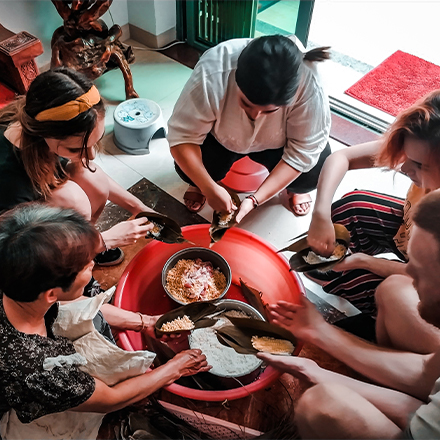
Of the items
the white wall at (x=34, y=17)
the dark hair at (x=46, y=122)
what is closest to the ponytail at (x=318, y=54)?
the dark hair at (x=46, y=122)

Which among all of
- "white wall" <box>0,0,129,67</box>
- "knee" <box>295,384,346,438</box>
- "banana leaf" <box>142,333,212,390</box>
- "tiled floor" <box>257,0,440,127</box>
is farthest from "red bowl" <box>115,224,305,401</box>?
"white wall" <box>0,0,129,67</box>

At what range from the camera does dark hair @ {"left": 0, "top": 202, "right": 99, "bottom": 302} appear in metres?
0.97

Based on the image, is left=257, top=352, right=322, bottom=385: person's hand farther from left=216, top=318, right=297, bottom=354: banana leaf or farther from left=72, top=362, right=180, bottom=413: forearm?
left=72, top=362, right=180, bottom=413: forearm

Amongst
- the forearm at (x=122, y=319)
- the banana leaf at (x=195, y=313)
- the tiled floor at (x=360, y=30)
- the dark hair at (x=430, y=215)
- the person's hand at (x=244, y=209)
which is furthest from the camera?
the tiled floor at (x=360, y=30)

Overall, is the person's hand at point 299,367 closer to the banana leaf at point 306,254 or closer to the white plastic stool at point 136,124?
the banana leaf at point 306,254

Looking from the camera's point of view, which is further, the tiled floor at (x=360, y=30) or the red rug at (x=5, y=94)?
the tiled floor at (x=360, y=30)

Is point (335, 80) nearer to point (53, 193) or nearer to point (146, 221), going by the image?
point (146, 221)

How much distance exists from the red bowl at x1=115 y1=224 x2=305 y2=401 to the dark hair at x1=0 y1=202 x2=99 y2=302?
66 cm

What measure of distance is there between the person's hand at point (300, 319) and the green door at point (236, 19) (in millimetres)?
2041

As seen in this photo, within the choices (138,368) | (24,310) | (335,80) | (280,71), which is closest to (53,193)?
(24,310)

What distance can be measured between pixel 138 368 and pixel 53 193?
0.70 meters

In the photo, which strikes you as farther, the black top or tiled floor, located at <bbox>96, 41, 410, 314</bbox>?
tiled floor, located at <bbox>96, 41, 410, 314</bbox>

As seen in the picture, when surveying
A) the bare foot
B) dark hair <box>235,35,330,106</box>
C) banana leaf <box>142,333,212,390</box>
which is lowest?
the bare foot

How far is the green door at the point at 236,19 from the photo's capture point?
2764 mm
